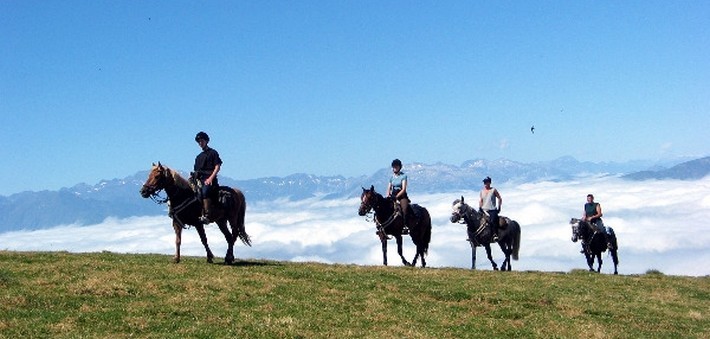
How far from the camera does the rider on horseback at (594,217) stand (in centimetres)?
3372

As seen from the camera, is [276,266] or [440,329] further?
[276,266]

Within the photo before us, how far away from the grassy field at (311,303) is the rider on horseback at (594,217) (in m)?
8.34

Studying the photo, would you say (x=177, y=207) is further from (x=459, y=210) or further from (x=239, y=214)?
(x=459, y=210)

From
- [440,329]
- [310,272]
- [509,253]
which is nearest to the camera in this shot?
[440,329]

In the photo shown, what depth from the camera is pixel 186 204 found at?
2394cm

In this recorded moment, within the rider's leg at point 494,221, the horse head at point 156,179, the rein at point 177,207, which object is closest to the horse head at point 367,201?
the rider's leg at point 494,221

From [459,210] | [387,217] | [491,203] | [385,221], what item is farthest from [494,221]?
[385,221]

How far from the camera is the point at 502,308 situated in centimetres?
1931

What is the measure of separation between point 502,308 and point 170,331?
976 centimetres

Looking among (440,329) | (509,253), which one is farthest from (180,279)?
(509,253)

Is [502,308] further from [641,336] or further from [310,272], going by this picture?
[310,272]

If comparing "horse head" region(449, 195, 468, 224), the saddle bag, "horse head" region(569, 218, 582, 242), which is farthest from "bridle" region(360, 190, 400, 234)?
"horse head" region(569, 218, 582, 242)

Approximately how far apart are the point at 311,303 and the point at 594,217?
2074cm

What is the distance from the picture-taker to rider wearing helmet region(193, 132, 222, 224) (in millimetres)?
23922
